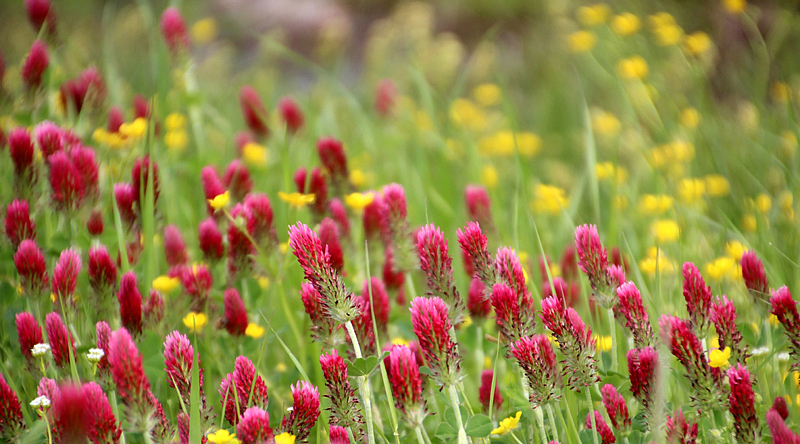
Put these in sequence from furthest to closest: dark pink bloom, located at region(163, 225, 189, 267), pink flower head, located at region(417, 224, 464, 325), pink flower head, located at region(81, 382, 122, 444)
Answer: dark pink bloom, located at region(163, 225, 189, 267) → pink flower head, located at region(417, 224, 464, 325) → pink flower head, located at region(81, 382, 122, 444)

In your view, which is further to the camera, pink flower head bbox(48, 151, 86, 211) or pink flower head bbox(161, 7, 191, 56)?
pink flower head bbox(161, 7, 191, 56)

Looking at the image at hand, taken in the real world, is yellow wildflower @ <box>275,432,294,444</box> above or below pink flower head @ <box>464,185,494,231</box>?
above

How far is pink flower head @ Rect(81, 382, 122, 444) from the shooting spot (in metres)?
1.21

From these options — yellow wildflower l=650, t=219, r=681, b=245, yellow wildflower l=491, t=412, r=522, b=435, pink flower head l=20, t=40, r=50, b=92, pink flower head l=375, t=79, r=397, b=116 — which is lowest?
pink flower head l=375, t=79, r=397, b=116

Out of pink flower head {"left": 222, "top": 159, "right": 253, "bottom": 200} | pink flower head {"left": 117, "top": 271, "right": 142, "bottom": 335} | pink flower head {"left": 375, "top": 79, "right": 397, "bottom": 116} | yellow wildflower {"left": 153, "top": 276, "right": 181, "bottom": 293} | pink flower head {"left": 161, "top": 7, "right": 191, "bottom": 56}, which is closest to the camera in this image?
pink flower head {"left": 117, "top": 271, "right": 142, "bottom": 335}

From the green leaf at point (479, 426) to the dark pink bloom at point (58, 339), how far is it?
36.4 inches

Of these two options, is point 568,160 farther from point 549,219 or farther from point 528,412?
point 528,412

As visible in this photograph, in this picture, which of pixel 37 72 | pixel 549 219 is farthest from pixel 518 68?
pixel 37 72

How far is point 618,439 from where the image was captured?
155 cm

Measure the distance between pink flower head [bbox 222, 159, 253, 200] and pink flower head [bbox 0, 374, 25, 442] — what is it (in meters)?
1.12

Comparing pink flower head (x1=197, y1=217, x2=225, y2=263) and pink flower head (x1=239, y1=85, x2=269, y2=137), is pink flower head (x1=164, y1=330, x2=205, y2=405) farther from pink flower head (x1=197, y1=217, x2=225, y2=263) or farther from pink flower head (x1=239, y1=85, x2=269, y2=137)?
pink flower head (x1=239, y1=85, x2=269, y2=137)

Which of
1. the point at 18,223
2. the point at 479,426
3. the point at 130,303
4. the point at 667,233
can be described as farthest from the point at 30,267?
the point at 667,233

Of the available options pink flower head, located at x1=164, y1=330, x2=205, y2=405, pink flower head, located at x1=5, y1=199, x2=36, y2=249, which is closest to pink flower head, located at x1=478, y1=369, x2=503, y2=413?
pink flower head, located at x1=164, y1=330, x2=205, y2=405

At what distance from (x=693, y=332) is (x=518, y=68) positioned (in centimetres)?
602
